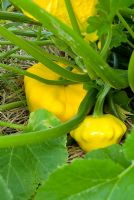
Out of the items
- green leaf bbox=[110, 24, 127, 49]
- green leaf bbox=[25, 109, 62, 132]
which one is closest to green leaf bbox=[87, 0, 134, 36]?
green leaf bbox=[110, 24, 127, 49]

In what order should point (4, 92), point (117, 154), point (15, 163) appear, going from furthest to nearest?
point (4, 92), point (15, 163), point (117, 154)

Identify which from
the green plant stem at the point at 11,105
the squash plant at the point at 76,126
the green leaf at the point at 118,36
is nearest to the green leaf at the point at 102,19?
the squash plant at the point at 76,126

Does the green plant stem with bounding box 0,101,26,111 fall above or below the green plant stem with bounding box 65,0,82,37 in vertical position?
below

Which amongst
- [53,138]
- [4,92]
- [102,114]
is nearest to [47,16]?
[53,138]

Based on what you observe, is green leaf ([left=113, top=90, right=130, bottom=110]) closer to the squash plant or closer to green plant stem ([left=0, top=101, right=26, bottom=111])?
the squash plant

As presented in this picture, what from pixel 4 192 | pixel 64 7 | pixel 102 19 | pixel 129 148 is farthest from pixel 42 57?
pixel 129 148

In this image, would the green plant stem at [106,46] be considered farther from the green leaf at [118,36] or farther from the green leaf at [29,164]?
the green leaf at [29,164]

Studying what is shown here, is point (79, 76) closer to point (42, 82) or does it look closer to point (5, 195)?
point (42, 82)

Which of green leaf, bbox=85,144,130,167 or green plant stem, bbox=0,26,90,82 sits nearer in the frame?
green leaf, bbox=85,144,130,167

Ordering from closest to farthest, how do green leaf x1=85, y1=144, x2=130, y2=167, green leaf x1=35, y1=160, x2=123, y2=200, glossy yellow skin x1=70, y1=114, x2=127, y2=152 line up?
green leaf x1=35, y1=160, x2=123, y2=200, green leaf x1=85, y1=144, x2=130, y2=167, glossy yellow skin x1=70, y1=114, x2=127, y2=152
